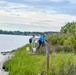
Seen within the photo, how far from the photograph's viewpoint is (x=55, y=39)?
3294cm

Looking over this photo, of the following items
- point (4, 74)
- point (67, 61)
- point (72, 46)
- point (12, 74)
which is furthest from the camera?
point (72, 46)

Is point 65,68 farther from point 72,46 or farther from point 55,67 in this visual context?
point 72,46

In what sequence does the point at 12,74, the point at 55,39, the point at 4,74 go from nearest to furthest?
the point at 12,74
the point at 4,74
the point at 55,39

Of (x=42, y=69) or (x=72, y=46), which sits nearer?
(x=42, y=69)

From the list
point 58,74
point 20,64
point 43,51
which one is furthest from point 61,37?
point 58,74

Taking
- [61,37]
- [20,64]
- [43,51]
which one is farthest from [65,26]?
[20,64]

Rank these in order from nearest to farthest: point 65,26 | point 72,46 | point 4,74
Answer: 1. point 4,74
2. point 72,46
3. point 65,26

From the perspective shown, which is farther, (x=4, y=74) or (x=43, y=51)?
(x=43, y=51)

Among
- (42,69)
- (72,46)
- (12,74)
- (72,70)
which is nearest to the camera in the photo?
(72,70)

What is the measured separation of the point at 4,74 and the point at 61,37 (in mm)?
16332

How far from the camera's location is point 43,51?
26422 mm

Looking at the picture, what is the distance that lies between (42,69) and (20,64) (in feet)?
11.6

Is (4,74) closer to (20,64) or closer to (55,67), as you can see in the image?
(20,64)

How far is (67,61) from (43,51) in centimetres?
1255
